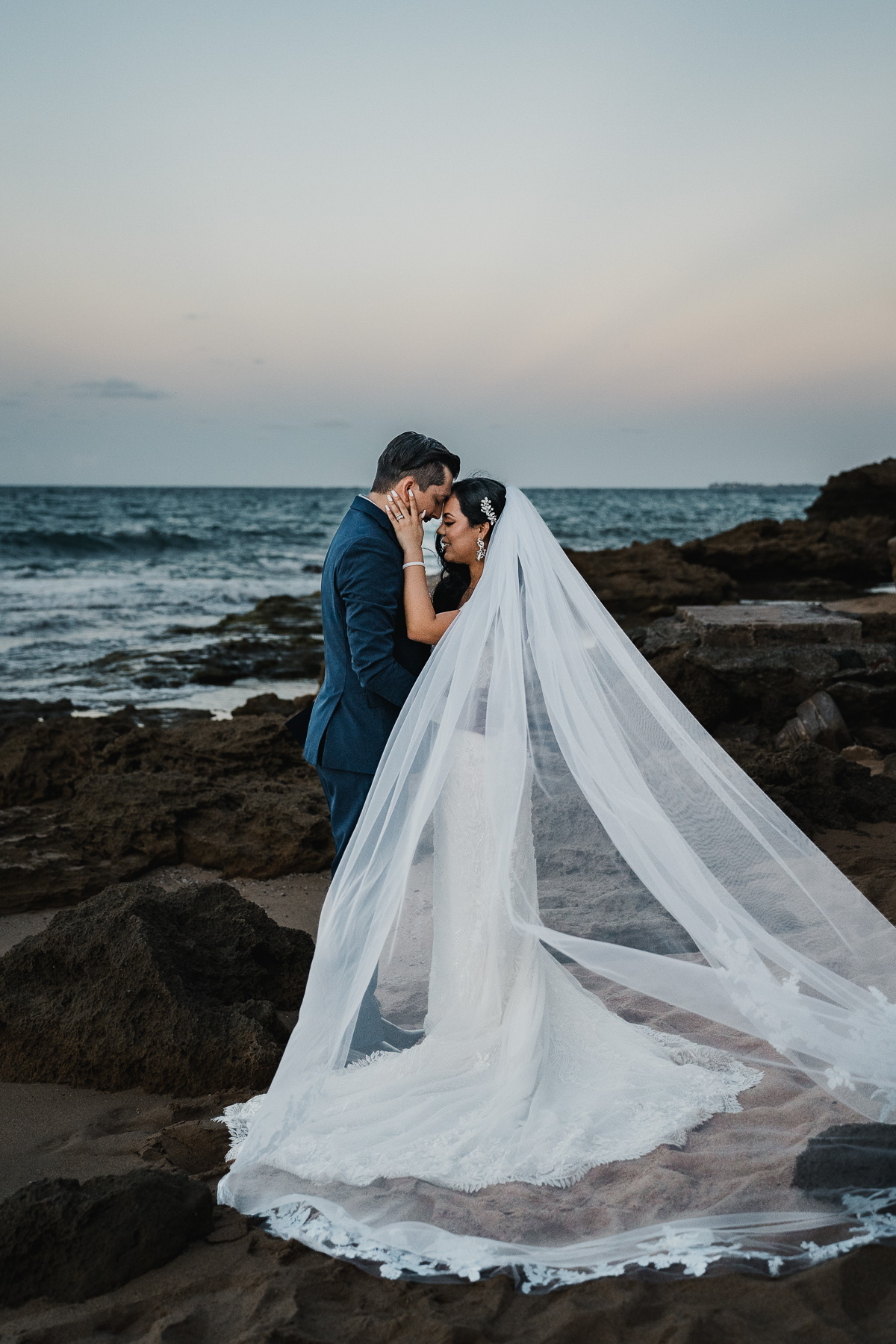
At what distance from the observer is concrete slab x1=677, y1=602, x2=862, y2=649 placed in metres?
8.54

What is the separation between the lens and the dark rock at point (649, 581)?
15016 mm

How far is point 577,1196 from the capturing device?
2480 mm

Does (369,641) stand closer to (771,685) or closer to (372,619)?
(372,619)

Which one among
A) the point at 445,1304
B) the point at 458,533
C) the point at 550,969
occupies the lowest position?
the point at 445,1304

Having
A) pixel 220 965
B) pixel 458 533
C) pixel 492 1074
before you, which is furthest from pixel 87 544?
pixel 492 1074

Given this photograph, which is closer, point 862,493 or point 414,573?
point 414,573

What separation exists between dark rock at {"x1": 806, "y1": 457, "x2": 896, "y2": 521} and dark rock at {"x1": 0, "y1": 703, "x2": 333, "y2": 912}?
913 inches

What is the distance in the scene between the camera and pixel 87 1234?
225cm

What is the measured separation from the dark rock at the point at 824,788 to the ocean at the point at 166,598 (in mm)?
2433

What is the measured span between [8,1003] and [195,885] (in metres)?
0.79

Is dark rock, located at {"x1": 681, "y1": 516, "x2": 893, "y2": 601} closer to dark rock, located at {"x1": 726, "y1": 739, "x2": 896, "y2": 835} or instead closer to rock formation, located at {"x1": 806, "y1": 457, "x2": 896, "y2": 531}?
rock formation, located at {"x1": 806, "y1": 457, "x2": 896, "y2": 531}

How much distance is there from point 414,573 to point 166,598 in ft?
61.8

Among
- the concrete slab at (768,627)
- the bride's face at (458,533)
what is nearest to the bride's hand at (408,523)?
the bride's face at (458,533)

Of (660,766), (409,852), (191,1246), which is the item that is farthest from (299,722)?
(191,1246)
